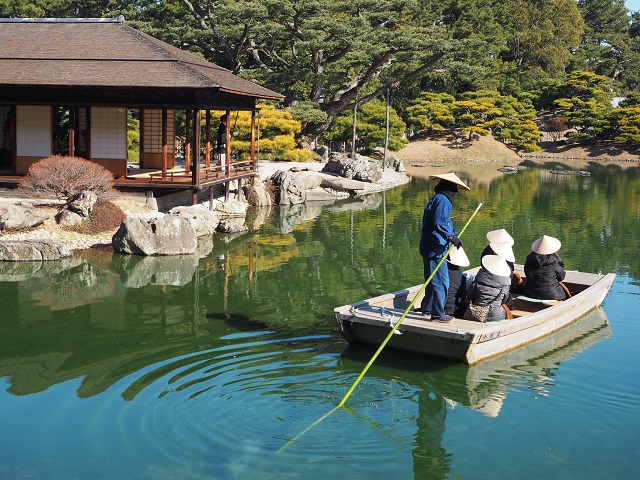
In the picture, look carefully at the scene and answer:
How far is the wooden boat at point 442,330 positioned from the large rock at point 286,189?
14681mm

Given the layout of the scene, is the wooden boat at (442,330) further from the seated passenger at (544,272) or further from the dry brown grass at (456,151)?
the dry brown grass at (456,151)

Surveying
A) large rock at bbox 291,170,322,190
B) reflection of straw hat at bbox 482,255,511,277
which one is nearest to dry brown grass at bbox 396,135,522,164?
large rock at bbox 291,170,322,190

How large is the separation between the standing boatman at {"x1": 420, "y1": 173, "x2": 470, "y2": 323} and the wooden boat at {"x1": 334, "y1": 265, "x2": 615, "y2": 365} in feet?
0.60

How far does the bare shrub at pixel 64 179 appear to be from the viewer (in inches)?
623

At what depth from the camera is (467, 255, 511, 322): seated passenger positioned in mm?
8828

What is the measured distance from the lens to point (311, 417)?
729 cm

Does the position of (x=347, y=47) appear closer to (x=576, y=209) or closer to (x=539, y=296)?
(x=576, y=209)

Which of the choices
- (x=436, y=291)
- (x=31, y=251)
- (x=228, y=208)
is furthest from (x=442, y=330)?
(x=228, y=208)

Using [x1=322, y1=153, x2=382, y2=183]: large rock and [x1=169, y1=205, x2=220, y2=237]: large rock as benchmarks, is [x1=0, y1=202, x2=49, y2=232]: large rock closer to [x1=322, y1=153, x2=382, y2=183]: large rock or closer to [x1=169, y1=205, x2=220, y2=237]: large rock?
[x1=169, y1=205, x2=220, y2=237]: large rock

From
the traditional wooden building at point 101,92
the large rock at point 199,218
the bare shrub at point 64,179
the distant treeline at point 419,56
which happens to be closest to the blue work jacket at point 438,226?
the large rock at point 199,218

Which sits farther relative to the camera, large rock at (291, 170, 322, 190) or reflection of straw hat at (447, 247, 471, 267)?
large rock at (291, 170, 322, 190)

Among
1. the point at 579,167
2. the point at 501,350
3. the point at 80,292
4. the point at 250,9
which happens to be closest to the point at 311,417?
the point at 501,350

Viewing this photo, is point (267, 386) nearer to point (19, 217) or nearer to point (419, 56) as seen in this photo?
point (19, 217)

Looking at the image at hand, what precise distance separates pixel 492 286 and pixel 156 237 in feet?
27.2
